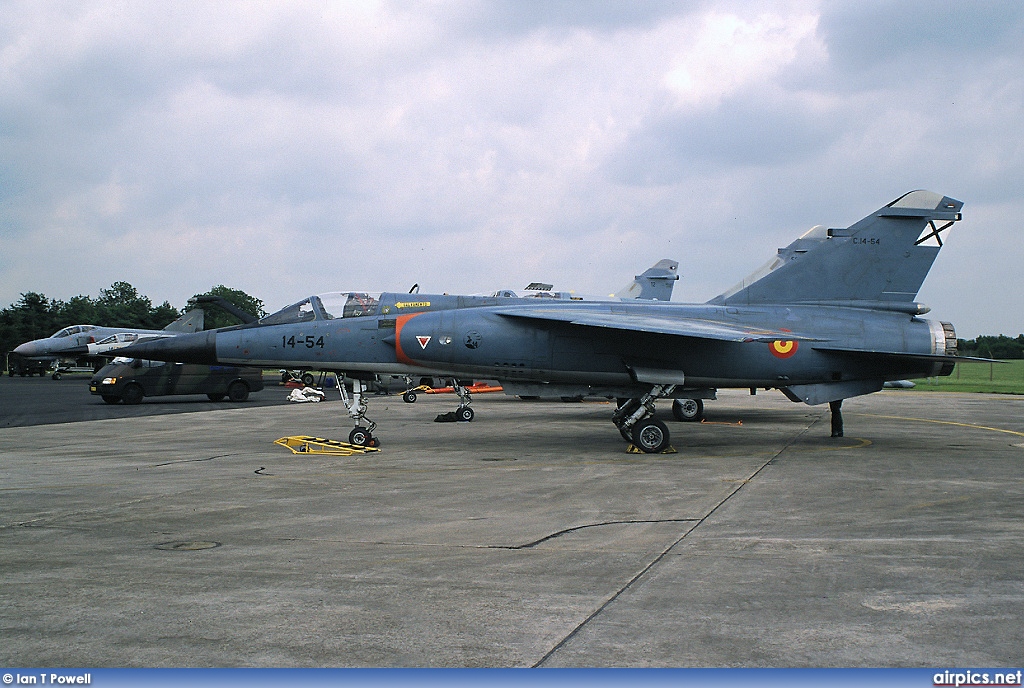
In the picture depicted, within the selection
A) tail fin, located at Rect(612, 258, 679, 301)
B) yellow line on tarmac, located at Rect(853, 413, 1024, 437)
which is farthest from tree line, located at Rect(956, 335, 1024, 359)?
yellow line on tarmac, located at Rect(853, 413, 1024, 437)

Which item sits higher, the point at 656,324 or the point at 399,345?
the point at 656,324

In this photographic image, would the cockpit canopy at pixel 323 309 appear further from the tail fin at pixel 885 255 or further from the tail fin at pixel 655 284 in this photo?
the tail fin at pixel 655 284

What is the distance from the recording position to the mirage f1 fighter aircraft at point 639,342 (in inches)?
547

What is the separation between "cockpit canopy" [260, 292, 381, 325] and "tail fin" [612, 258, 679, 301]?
81.0 feet

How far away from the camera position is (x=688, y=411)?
68.9ft

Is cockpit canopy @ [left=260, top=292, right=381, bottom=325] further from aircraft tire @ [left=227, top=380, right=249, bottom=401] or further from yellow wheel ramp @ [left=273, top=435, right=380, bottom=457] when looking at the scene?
aircraft tire @ [left=227, top=380, right=249, bottom=401]

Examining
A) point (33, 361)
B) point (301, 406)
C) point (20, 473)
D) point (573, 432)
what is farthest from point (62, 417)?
point (33, 361)

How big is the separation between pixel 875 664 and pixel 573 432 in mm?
13694

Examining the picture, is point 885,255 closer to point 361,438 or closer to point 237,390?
point 361,438

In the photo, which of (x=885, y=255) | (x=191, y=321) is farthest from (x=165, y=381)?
(x=885, y=255)

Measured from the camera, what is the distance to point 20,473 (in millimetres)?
11117

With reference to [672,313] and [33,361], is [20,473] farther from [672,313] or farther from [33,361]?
[33,361]

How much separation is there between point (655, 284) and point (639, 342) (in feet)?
81.9

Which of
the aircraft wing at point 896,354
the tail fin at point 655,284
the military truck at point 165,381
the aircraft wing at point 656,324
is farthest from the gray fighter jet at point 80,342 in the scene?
the aircraft wing at point 896,354
